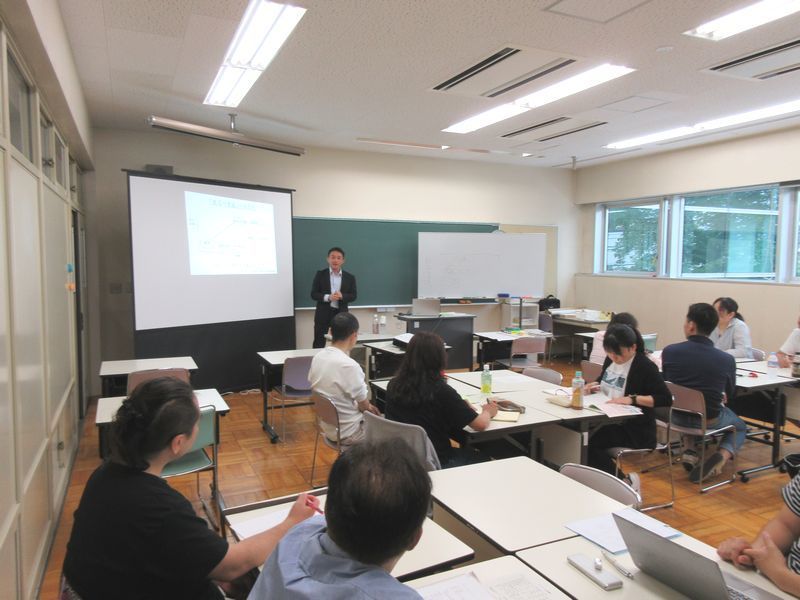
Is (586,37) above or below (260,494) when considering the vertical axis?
above

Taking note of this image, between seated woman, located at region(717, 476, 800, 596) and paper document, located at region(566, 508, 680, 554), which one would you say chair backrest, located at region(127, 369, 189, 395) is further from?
seated woman, located at region(717, 476, 800, 596)

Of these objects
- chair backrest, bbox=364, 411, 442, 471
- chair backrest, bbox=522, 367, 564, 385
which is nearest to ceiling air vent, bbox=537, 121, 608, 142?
chair backrest, bbox=522, 367, 564, 385

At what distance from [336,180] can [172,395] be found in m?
5.94

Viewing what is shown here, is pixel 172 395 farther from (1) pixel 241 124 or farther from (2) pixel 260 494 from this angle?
(1) pixel 241 124

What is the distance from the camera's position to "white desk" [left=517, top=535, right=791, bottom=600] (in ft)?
4.51

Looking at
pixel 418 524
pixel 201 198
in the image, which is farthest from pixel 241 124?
pixel 418 524

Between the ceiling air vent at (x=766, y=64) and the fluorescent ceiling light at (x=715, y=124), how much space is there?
1088 mm

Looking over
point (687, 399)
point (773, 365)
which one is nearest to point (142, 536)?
point (687, 399)

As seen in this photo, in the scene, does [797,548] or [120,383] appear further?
[120,383]

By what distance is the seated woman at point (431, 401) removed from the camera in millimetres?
2684

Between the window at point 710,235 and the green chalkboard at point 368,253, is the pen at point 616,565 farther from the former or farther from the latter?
the window at point 710,235

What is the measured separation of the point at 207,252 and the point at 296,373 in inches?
80.3

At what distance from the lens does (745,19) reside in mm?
3156

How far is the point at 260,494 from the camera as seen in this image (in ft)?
11.7
